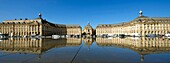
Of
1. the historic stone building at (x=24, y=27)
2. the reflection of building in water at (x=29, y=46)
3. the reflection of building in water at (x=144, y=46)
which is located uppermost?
the historic stone building at (x=24, y=27)

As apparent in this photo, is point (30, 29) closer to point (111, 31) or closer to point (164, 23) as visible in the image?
point (111, 31)

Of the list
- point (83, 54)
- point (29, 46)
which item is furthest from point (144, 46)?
point (29, 46)

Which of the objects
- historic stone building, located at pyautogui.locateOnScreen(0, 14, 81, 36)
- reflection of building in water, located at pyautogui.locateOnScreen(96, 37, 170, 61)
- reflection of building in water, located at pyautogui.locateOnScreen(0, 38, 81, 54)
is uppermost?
historic stone building, located at pyautogui.locateOnScreen(0, 14, 81, 36)

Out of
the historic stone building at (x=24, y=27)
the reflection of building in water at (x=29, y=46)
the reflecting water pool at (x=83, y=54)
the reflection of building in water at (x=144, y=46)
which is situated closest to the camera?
the reflecting water pool at (x=83, y=54)

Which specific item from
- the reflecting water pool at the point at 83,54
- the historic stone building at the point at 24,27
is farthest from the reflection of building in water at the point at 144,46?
the historic stone building at the point at 24,27

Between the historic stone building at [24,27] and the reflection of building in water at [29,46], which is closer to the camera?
the reflection of building in water at [29,46]

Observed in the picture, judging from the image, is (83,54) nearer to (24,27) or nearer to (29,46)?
(29,46)

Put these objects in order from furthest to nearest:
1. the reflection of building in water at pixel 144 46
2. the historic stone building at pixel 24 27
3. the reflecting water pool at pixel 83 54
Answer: the historic stone building at pixel 24 27, the reflection of building in water at pixel 144 46, the reflecting water pool at pixel 83 54

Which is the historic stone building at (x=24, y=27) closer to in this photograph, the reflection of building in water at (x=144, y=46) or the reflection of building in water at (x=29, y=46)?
the reflection of building in water at (x=29, y=46)

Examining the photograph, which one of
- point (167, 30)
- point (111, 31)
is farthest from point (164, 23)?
point (111, 31)

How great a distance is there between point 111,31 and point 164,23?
65.2 meters

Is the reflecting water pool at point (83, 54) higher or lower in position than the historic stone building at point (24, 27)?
lower

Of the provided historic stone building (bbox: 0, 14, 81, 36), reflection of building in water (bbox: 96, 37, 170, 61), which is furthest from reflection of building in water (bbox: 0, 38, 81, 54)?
historic stone building (bbox: 0, 14, 81, 36)

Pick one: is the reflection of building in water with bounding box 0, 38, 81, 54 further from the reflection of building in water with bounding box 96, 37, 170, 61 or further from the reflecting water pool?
the reflection of building in water with bounding box 96, 37, 170, 61
